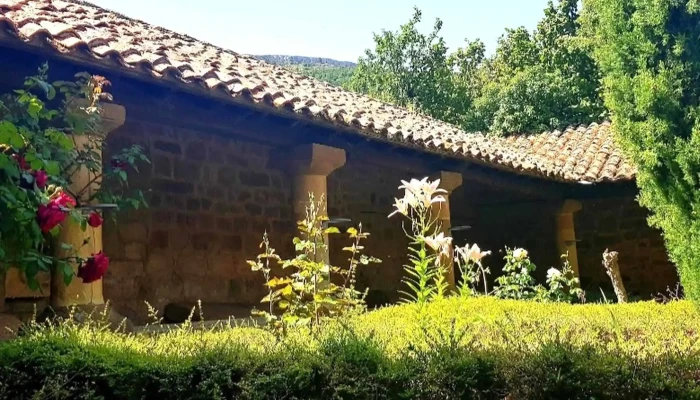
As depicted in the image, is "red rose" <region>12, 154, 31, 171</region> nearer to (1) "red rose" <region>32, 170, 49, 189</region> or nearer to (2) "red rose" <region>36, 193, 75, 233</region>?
(1) "red rose" <region>32, 170, 49, 189</region>

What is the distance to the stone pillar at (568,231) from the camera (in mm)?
11109

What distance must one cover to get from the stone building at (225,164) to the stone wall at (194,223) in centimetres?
1

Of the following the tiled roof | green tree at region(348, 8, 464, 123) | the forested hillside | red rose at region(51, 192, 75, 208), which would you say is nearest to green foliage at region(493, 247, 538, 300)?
the tiled roof

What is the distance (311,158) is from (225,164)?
93 cm

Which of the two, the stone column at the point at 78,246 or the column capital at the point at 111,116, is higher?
the column capital at the point at 111,116

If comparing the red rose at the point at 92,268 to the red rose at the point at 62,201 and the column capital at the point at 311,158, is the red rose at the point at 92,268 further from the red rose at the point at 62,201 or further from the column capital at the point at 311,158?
the column capital at the point at 311,158

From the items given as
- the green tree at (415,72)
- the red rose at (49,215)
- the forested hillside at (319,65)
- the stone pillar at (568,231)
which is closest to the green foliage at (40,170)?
the red rose at (49,215)

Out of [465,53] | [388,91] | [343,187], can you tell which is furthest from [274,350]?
[465,53]

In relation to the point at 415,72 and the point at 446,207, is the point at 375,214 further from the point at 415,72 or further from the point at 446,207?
the point at 415,72

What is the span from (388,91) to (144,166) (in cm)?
2055

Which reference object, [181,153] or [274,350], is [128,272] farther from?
[274,350]

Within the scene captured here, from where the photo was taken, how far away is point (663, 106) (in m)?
5.12

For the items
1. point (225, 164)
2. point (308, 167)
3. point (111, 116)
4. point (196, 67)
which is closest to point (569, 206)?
point (308, 167)

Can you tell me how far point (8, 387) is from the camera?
2.80m
